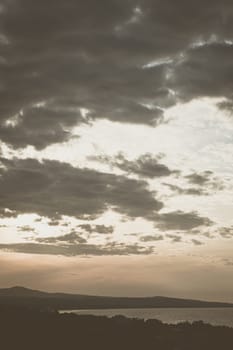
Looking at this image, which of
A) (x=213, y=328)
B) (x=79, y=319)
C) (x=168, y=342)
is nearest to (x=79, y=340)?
(x=168, y=342)

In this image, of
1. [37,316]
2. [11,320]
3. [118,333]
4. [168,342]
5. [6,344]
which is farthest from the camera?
[37,316]

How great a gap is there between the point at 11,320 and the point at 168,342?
21.9m

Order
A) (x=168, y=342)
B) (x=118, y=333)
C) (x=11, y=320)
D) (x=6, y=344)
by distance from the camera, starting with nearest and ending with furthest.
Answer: (x=6, y=344) < (x=168, y=342) < (x=118, y=333) < (x=11, y=320)

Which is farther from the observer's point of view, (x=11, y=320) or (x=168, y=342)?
(x=11, y=320)

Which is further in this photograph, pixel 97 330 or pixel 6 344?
pixel 97 330

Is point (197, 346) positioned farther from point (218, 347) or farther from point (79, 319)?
point (79, 319)

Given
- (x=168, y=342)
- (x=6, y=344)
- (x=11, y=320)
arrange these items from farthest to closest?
1. (x=11, y=320)
2. (x=168, y=342)
3. (x=6, y=344)

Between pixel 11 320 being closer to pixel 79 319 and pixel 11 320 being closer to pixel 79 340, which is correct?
pixel 79 319

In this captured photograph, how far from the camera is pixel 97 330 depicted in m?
67.9

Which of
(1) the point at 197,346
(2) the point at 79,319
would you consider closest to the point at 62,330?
(2) the point at 79,319

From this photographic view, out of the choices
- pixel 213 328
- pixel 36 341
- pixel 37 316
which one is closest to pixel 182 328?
pixel 213 328

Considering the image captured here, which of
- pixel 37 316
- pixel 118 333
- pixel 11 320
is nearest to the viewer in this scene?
pixel 118 333

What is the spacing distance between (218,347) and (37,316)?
88.6 feet

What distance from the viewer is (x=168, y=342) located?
6209 centimetres
